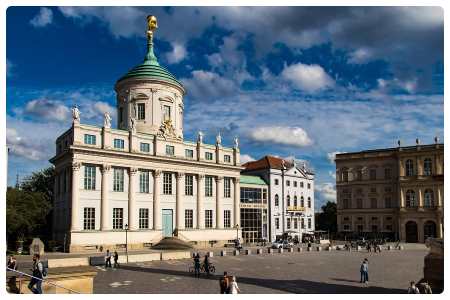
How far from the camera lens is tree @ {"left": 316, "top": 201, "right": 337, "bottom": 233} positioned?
11634 cm

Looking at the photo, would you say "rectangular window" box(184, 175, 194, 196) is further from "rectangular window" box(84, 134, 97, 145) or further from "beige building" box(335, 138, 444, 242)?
"beige building" box(335, 138, 444, 242)

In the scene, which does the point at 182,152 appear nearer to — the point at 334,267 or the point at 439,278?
the point at 334,267

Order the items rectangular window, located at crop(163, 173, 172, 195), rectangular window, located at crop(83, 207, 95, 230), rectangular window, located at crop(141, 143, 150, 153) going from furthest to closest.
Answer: rectangular window, located at crop(163, 173, 172, 195), rectangular window, located at crop(141, 143, 150, 153), rectangular window, located at crop(83, 207, 95, 230)

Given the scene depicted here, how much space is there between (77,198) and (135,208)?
25.9ft

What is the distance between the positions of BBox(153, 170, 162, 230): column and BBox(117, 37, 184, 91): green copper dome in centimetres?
1371

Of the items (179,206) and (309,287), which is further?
(179,206)

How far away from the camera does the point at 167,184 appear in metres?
64.4

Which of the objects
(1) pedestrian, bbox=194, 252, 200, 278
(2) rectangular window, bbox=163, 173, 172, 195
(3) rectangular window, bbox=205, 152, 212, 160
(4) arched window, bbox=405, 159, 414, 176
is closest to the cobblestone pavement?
(1) pedestrian, bbox=194, 252, 200, 278

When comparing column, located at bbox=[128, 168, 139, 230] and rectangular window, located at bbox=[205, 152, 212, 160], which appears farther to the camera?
rectangular window, located at bbox=[205, 152, 212, 160]

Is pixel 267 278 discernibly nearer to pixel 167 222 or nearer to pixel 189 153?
pixel 167 222

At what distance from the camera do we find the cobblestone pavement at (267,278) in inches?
1067

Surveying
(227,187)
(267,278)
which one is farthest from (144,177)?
(267,278)

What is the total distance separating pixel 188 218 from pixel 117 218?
1079 cm

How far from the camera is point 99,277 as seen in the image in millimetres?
31844
